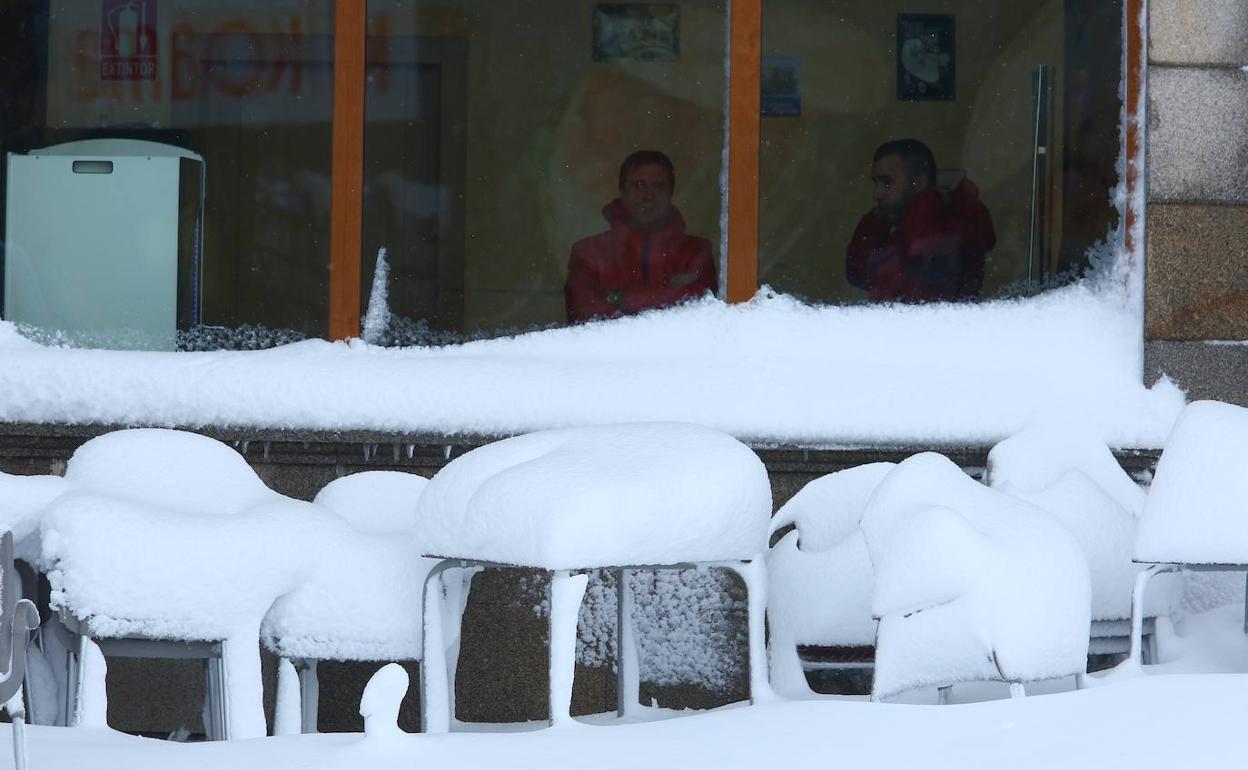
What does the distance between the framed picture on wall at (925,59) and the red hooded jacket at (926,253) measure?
1.23 ft

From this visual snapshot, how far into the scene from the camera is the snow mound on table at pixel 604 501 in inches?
157

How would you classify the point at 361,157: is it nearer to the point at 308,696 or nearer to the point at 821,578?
the point at 308,696

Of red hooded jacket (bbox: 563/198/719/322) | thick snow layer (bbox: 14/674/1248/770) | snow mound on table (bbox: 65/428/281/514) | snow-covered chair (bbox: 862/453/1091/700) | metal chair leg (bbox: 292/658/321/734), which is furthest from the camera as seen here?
red hooded jacket (bbox: 563/198/719/322)

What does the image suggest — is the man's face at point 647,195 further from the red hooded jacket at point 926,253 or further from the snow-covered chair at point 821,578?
the snow-covered chair at point 821,578

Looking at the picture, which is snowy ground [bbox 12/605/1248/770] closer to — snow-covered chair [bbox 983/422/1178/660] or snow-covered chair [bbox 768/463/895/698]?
snow-covered chair [bbox 768/463/895/698]

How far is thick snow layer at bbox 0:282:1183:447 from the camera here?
5.68 metres

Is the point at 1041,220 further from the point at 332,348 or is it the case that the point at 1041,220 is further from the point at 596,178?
the point at 332,348

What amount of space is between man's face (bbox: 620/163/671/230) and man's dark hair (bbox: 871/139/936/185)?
0.79 metres

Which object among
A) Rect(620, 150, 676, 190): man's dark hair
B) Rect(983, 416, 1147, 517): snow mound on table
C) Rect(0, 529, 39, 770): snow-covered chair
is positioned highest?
Rect(620, 150, 676, 190): man's dark hair

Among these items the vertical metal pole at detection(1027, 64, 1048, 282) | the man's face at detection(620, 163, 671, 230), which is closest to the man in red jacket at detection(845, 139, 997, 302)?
the vertical metal pole at detection(1027, 64, 1048, 282)

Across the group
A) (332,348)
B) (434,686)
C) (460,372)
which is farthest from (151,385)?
(434,686)

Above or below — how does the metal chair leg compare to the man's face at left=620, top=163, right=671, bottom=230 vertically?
below

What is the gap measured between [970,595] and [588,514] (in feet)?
3.09

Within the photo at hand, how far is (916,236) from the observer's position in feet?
20.1
